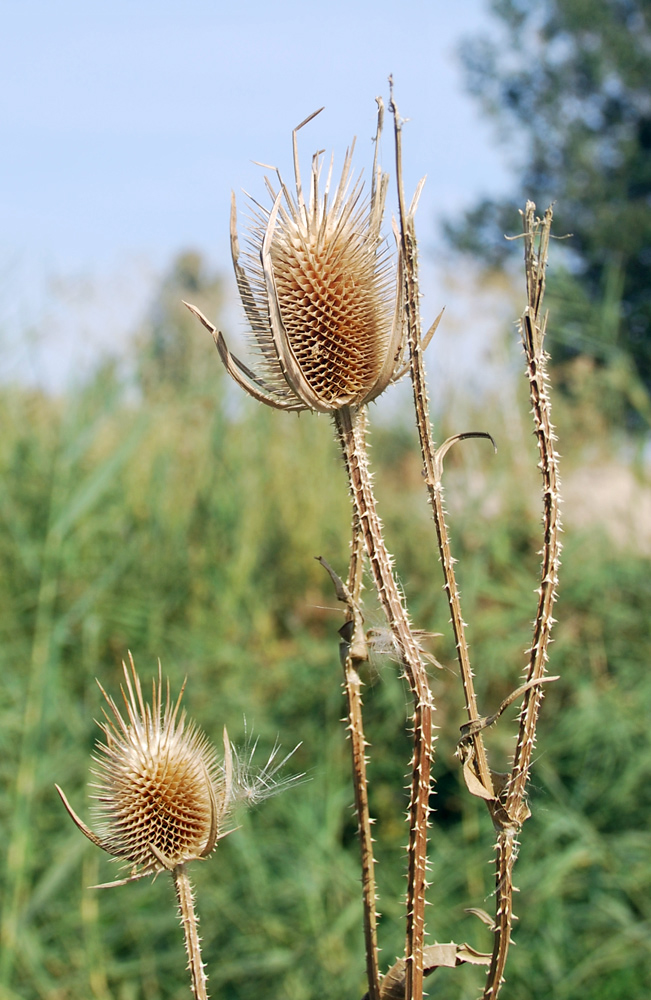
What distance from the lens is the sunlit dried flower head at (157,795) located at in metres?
0.70

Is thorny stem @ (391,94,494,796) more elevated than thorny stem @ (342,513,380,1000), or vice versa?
thorny stem @ (391,94,494,796)

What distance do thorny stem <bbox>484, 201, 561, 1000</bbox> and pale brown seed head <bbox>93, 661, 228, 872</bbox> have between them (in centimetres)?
21

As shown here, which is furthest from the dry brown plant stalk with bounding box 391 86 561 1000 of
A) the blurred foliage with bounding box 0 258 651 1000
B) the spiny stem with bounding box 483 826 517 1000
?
the blurred foliage with bounding box 0 258 651 1000

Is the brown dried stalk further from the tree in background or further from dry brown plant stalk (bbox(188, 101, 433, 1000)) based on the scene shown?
the tree in background

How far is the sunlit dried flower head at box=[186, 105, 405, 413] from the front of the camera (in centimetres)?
72

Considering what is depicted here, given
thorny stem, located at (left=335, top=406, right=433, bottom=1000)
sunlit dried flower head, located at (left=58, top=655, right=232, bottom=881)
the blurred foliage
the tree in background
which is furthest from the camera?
the tree in background

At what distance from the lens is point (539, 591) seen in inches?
25.4

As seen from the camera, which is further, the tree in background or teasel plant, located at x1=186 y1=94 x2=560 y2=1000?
the tree in background

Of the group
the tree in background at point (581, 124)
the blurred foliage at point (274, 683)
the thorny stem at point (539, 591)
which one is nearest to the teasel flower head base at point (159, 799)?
the thorny stem at point (539, 591)

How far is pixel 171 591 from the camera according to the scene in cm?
411

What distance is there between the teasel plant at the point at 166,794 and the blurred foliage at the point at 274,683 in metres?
1.77

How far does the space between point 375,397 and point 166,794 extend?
0.36 metres

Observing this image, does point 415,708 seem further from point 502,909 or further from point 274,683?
point 274,683

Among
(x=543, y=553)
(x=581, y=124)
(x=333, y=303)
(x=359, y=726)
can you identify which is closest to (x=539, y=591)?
(x=543, y=553)
